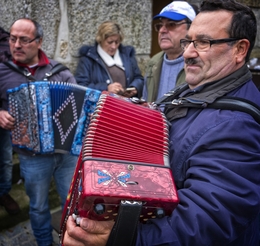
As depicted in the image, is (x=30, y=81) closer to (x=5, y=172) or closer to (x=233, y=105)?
(x=5, y=172)

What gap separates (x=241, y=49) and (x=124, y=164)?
2.45 feet

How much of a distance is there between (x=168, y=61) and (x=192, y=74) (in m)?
1.28

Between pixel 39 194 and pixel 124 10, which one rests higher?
pixel 124 10

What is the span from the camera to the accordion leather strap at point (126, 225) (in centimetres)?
103

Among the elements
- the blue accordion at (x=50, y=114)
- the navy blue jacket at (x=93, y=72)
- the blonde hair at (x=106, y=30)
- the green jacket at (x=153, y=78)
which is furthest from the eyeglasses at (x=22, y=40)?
the green jacket at (x=153, y=78)

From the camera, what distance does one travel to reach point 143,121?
1426 mm

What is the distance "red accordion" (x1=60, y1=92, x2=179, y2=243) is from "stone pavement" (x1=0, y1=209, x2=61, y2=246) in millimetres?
1870

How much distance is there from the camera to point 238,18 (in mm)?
1306

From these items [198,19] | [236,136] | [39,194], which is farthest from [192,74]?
[39,194]

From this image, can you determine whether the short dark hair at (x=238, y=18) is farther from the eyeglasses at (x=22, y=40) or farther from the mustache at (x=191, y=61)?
the eyeglasses at (x=22, y=40)

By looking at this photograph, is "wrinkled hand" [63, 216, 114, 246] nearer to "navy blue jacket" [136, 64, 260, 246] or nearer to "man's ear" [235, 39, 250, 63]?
"navy blue jacket" [136, 64, 260, 246]

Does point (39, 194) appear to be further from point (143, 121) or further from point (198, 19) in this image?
point (198, 19)

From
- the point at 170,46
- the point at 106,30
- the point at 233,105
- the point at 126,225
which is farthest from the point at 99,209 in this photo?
the point at 106,30

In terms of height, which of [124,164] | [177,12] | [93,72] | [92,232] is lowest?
[92,232]
